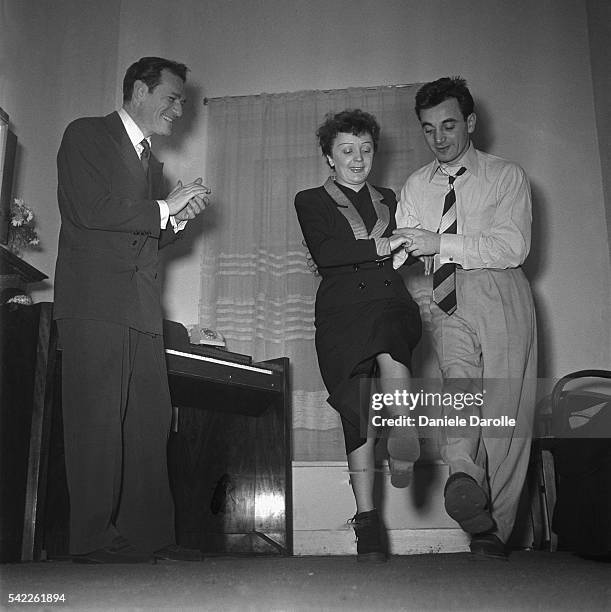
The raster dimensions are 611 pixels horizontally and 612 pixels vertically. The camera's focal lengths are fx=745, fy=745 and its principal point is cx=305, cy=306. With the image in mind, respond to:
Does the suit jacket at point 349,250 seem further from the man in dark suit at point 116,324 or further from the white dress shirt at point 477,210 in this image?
the man in dark suit at point 116,324

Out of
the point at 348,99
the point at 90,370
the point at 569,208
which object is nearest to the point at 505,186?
the point at 569,208

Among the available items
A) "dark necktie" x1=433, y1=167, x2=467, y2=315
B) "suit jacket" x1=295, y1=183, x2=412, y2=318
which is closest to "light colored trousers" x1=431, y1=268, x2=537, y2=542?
"dark necktie" x1=433, y1=167, x2=467, y2=315

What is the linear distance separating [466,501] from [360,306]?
0.40 meters

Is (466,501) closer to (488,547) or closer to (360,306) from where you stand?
(488,547)

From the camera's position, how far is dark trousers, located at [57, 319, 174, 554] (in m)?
1.23

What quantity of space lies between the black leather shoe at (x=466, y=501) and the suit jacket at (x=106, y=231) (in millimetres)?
588

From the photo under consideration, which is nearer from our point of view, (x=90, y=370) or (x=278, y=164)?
(x=90, y=370)

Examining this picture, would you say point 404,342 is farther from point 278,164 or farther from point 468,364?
point 278,164

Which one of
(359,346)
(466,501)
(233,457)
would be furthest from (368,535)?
(233,457)

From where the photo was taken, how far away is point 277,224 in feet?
5.34

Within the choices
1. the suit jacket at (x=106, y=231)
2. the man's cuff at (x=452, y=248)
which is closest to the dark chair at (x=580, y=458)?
the man's cuff at (x=452, y=248)

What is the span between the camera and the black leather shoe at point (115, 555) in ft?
3.84

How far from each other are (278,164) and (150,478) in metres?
0.76

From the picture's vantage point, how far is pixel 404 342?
1.33 meters
